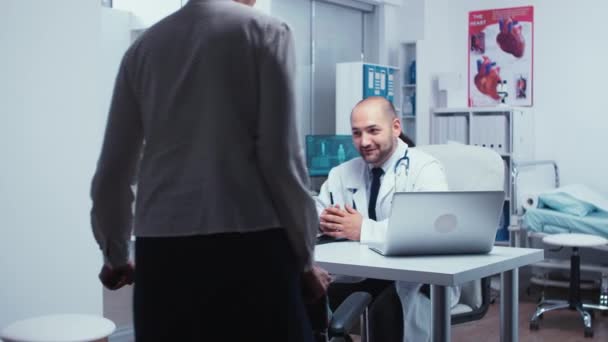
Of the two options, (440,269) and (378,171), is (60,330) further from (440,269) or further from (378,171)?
(378,171)

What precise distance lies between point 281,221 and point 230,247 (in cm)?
10

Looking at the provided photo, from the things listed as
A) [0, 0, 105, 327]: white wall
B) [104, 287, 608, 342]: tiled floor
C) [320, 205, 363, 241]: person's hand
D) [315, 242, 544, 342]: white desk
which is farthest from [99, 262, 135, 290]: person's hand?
[104, 287, 608, 342]: tiled floor

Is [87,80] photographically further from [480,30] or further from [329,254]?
[480,30]

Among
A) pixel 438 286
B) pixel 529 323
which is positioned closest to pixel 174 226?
pixel 438 286

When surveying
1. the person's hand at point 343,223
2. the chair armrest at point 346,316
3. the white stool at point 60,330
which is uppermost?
the person's hand at point 343,223

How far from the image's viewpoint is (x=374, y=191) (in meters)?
2.93

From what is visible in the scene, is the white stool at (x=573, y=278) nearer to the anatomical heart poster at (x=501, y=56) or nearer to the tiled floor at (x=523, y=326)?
the tiled floor at (x=523, y=326)

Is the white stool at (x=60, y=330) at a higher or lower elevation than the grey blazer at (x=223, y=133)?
lower

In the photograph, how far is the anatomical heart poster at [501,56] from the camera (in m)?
6.03

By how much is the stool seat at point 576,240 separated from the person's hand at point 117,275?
3.60m

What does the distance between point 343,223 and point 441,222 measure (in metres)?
0.42

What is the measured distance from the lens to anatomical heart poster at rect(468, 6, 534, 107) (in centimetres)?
603

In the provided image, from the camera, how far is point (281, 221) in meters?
1.39

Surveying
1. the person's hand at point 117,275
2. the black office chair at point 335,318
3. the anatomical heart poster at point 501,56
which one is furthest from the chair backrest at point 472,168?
the anatomical heart poster at point 501,56
